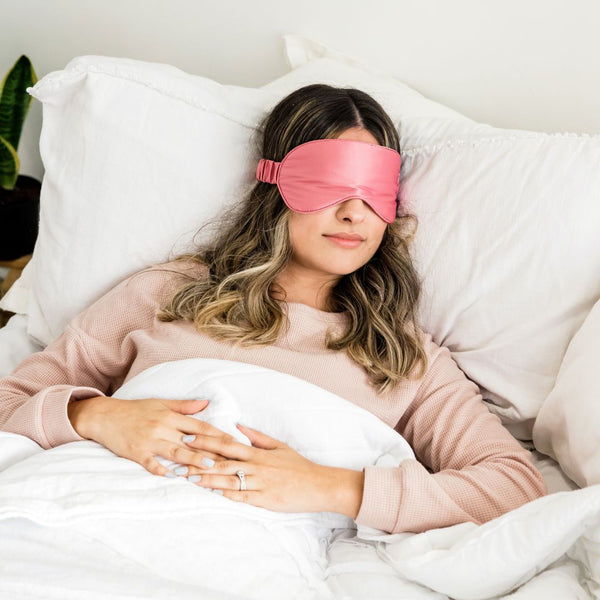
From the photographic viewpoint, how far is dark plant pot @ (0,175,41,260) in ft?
6.07

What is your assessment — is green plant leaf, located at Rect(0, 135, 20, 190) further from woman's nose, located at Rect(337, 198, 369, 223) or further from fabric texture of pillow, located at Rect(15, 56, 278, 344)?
woman's nose, located at Rect(337, 198, 369, 223)

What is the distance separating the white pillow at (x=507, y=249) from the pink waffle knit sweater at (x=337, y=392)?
7 centimetres

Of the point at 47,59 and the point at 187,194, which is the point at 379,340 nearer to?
the point at 187,194

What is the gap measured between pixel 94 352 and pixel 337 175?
0.52 meters

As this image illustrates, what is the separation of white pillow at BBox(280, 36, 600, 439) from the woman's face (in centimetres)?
11

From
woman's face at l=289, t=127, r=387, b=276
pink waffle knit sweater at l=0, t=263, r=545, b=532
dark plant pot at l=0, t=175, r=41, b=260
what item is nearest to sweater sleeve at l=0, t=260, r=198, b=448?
pink waffle knit sweater at l=0, t=263, r=545, b=532

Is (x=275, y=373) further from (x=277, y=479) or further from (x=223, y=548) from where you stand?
(x=223, y=548)

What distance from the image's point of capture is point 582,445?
1040 millimetres

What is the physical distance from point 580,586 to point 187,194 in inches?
37.0

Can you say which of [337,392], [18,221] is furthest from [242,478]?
[18,221]

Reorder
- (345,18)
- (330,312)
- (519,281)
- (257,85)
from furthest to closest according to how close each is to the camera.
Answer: (257,85) → (345,18) → (330,312) → (519,281)

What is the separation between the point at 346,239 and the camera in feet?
4.09

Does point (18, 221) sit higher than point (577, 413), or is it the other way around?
point (577, 413)

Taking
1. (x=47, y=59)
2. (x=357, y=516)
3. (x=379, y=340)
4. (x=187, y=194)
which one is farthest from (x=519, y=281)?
(x=47, y=59)
